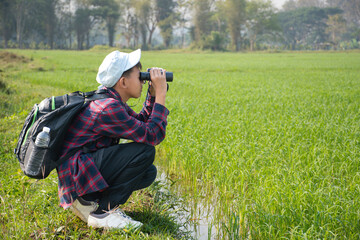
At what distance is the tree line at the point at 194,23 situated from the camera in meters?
50.9

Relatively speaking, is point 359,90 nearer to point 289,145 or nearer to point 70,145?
point 289,145

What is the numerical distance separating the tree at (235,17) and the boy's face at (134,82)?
57.3 meters

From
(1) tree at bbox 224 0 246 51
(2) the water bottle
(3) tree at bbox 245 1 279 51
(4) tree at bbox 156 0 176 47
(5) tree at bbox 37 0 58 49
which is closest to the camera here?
(2) the water bottle

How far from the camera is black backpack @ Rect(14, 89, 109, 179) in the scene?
1.94 meters

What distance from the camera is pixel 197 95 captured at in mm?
8750

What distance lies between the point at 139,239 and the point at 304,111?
4.81 metres

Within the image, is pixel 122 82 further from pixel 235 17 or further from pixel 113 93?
pixel 235 17

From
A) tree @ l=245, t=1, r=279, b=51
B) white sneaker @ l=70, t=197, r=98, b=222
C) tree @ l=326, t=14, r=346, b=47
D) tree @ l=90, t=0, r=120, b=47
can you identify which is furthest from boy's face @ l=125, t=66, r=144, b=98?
tree @ l=326, t=14, r=346, b=47

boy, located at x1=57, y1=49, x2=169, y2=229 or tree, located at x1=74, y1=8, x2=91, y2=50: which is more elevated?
tree, located at x1=74, y1=8, x2=91, y2=50

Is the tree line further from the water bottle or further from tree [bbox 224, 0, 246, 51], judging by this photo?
the water bottle

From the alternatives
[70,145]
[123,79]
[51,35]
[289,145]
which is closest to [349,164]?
[289,145]

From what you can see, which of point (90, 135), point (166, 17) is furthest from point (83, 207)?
point (166, 17)

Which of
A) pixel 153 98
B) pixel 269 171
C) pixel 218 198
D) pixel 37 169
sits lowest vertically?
pixel 218 198

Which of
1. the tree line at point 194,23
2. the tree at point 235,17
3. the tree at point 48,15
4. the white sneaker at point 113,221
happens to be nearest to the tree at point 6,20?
the tree line at point 194,23
